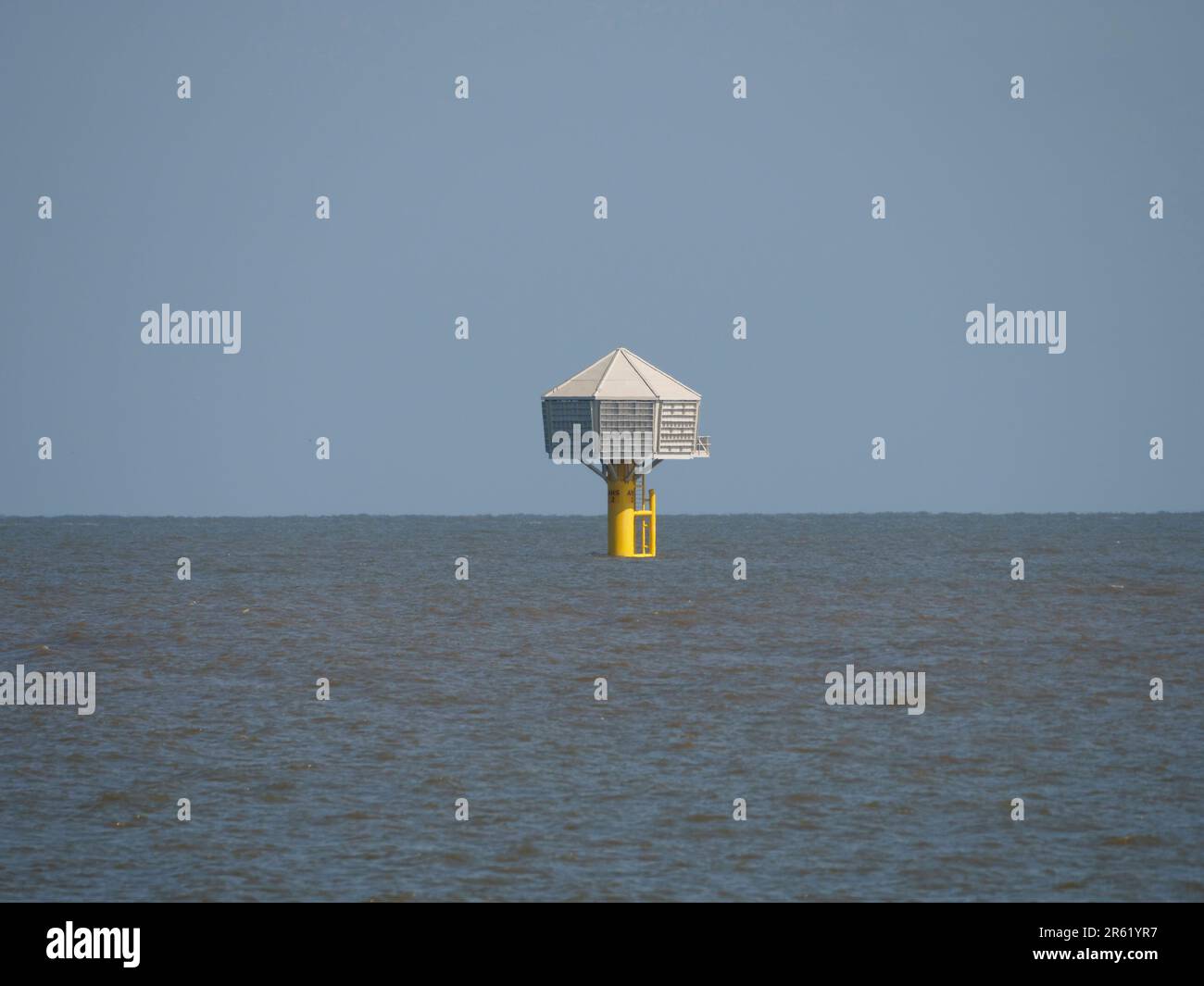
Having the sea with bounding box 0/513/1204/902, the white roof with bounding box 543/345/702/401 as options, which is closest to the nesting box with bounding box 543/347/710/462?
the white roof with bounding box 543/345/702/401

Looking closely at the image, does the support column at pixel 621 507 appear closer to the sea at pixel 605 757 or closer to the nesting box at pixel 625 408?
the nesting box at pixel 625 408

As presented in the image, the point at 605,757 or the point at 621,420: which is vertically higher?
the point at 621,420

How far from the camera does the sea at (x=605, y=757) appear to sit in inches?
756

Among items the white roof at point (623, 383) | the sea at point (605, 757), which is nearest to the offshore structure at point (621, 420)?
the white roof at point (623, 383)

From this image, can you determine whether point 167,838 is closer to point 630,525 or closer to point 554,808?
point 554,808

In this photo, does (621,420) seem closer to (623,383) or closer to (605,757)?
(623,383)

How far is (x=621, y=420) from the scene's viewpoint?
269 ft

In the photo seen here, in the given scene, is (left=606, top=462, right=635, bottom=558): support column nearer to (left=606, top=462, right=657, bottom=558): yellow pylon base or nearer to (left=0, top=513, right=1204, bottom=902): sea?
(left=606, top=462, right=657, bottom=558): yellow pylon base

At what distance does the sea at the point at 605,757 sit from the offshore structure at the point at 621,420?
2023 centimetres

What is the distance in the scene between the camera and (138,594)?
75.6 metres

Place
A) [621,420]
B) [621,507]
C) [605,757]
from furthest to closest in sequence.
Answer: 1. [621,507]
2. [621,420]
3. [605,757]

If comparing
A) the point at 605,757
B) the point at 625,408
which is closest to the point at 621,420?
the point at 625,408

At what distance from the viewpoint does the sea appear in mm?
19203

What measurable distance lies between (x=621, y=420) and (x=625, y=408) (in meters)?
0.66
